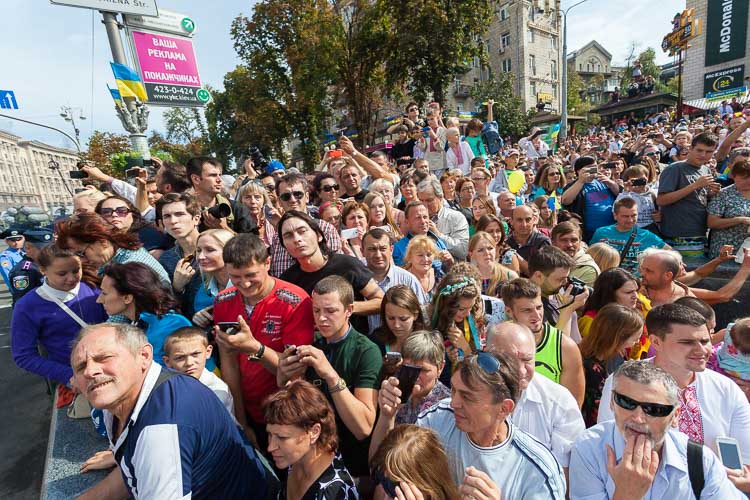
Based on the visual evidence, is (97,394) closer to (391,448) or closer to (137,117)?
(391,448)

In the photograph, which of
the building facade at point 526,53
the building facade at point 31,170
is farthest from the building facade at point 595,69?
the building facade at point 31,170

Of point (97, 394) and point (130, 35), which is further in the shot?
point (130, 35)

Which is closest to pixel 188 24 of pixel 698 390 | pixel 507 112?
pixel 698 390

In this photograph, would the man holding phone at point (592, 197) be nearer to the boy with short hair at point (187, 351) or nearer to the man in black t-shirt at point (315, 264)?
the man in black t-shirt at point (315, 264)

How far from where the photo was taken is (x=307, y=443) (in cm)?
188

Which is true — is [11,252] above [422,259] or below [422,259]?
above

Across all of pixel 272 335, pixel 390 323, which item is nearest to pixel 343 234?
pixel 390 323

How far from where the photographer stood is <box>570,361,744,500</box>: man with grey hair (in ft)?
5.42

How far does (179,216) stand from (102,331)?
187cm

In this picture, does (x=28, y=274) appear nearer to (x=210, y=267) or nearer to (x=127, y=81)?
(x=127, y=81)

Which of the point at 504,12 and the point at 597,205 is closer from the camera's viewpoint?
the point at 597,205

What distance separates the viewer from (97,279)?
323 centimetres

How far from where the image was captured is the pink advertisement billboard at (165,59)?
7.34 meters

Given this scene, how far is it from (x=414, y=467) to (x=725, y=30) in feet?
203
